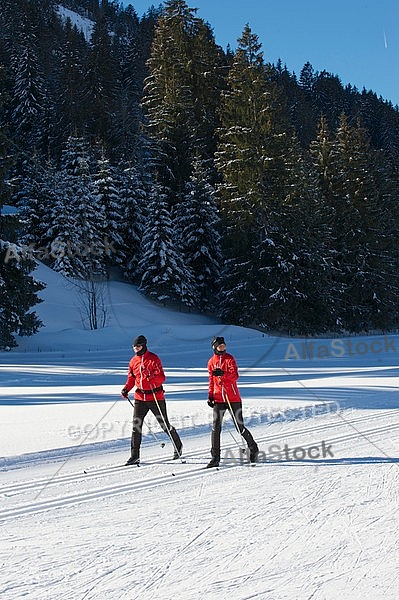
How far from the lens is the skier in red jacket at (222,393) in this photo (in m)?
8.13

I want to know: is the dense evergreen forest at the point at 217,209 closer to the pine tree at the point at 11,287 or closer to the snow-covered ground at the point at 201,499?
the pine tree at the point at 11,287

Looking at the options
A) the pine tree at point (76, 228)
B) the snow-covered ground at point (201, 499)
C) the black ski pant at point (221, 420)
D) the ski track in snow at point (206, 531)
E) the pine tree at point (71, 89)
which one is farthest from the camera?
the pine tree at point (71, 89)

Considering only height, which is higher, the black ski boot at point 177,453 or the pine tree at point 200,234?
the pine tree at point 200,234

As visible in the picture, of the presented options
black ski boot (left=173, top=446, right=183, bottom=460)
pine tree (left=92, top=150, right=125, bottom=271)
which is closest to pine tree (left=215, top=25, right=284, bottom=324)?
pine tree (left=92, top=150, right=125, bottom=271)

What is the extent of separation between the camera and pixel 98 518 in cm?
606

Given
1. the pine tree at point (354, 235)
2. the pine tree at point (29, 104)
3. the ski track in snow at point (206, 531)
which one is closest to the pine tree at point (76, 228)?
the pine tree at point (354, 235)

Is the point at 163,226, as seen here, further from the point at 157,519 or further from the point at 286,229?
the point at 157,519

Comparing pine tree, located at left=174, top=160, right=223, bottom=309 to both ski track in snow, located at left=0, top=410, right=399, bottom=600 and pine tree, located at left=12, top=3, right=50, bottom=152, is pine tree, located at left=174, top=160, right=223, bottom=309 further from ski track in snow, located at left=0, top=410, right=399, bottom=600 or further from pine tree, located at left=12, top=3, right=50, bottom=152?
ski track in snow, located at left=0, top=410, right=399, bottom=600

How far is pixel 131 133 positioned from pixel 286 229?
73.1 feet

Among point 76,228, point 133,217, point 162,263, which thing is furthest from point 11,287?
point 133,217

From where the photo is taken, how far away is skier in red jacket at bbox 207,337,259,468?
813cm

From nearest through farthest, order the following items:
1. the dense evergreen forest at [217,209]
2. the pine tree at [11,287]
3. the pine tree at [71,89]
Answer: the pine tree at [11,287], the dense evergreen forest at [217,209], the pine tree at [71,89]

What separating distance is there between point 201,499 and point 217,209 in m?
29.8

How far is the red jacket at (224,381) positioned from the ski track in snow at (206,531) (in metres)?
0.93
